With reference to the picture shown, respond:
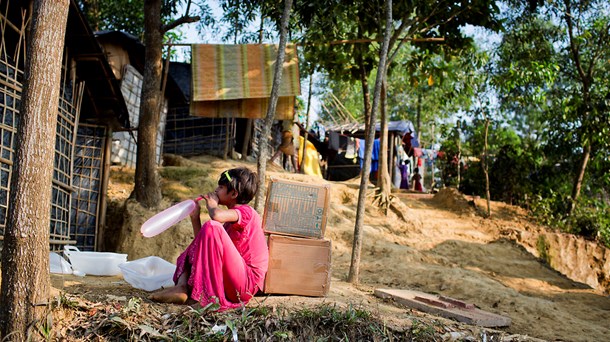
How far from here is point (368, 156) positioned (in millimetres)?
6570

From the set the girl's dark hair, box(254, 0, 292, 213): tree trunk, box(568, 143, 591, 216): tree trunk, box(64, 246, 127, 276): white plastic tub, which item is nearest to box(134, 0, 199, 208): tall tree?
box(254, 0, 292, 213): tree trunk

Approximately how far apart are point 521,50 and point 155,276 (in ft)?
35.9

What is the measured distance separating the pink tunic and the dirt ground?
22 centimetres

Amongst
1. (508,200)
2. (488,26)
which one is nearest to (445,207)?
(508,200)

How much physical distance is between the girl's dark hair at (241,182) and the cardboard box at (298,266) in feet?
1.90

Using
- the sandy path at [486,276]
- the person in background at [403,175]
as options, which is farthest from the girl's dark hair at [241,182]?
the person in background at [403,175]

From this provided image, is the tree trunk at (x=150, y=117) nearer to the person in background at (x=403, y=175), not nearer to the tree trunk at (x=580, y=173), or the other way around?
the tree trunk at (x=580, y=173)

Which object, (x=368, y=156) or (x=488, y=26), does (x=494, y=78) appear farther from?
(x=368, y=156)

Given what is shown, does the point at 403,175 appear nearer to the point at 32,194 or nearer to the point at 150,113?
the point at 150,113

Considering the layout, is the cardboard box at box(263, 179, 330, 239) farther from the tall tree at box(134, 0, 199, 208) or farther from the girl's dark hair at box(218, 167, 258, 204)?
the tall tree at box(134, 0, 199, 208)

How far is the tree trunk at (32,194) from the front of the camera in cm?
315

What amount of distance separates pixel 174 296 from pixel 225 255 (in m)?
0.45

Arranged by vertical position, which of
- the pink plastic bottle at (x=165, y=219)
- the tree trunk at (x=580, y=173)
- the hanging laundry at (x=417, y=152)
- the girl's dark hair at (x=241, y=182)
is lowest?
the pink plastic bottle at (x=165, y=219)

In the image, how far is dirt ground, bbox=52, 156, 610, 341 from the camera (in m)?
5.24
